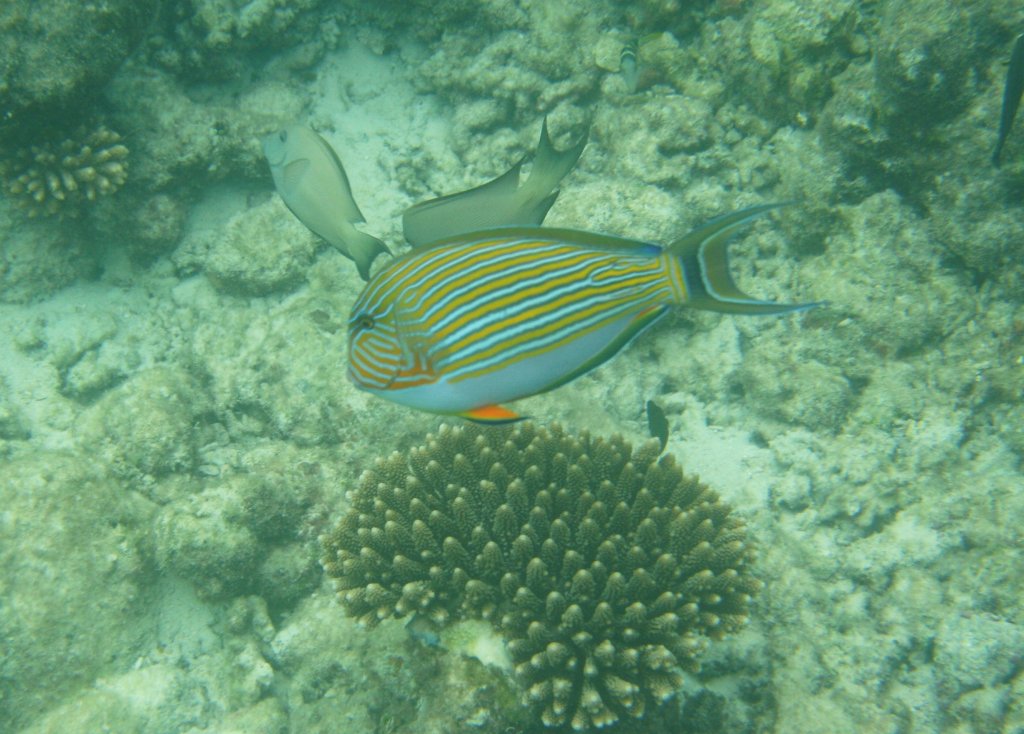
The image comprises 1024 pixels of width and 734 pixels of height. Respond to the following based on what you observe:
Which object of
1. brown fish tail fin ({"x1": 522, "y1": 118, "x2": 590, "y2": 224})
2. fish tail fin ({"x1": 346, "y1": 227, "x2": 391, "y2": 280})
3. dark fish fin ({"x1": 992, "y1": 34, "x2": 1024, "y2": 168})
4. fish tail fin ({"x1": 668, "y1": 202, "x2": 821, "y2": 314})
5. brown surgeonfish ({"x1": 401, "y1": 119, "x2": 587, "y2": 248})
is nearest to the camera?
fish tail fin ({"x1": 668, "y1": 202, "x2": 821, "y2": 314})

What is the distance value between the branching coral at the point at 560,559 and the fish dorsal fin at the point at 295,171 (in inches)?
84.9

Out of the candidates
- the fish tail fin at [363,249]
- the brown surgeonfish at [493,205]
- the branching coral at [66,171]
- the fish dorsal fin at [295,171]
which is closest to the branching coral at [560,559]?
the fish tail fin at [363,249]

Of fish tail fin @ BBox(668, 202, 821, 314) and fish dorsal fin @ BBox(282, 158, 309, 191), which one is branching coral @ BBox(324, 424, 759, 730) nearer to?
fish tail fin @ BBox(668, 202, 821, 314)

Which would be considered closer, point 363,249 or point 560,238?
point 560,238

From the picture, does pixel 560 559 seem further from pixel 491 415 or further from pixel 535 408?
pixel 491 415

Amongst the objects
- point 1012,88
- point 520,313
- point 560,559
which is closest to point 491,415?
point 520,313

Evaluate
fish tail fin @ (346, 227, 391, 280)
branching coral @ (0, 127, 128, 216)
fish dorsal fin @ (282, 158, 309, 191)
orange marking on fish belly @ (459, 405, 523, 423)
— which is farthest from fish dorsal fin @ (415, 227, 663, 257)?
branching coral @ (0, 127, 128, 216)

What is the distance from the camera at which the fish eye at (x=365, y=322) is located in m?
1.93

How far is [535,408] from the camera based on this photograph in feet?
16.1

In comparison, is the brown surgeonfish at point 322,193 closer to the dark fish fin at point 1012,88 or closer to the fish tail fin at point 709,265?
the fish tail fin at point 709,265

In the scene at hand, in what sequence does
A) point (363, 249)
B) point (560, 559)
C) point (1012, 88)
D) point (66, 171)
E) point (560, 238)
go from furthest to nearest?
point (66, 171), point (363, 249), point (1012, 88), point (560, 559), point (560, 238)

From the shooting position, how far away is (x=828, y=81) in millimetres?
5574

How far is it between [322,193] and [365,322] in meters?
2.71

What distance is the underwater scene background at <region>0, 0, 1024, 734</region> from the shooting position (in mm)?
3541
